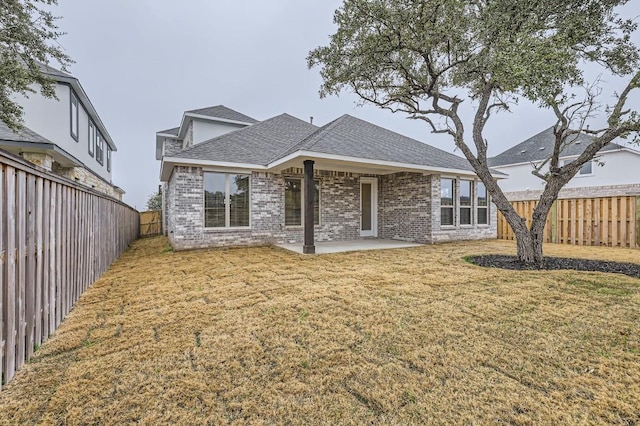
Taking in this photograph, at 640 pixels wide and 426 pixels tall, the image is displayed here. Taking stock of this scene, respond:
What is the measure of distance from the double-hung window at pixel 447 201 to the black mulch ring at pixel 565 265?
3.76 metres

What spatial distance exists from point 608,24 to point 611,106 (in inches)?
62.5

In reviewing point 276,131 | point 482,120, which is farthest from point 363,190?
point 482,120

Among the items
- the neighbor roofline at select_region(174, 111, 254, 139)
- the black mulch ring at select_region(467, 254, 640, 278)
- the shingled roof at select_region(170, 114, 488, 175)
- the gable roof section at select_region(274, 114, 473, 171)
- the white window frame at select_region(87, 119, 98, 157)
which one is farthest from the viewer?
the white window frame at select_region(87, 119, 98, 157)

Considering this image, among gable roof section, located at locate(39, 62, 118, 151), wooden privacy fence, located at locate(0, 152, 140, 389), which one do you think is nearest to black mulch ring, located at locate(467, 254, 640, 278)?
wooden privacy fence, located at locate(0, 152, 140, 389)

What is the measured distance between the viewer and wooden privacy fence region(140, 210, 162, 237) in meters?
17.6

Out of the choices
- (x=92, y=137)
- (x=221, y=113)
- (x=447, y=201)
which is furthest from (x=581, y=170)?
(x=92, y=137)

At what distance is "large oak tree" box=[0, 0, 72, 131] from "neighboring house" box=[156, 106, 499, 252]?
3182mm

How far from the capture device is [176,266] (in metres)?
6.58

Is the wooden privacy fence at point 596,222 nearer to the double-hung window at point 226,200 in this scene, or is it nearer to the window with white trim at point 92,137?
the double-hung window at point 226,200

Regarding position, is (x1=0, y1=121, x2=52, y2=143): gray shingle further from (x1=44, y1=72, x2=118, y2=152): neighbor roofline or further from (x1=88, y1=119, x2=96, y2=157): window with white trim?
(x1=88, y1=119, x2=96, y2=157): window with white trim

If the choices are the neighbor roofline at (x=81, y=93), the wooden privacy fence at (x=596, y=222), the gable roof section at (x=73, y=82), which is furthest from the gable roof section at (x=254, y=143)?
the wooden privacy fence at (x=596, y=222)

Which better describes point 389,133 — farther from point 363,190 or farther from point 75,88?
point 75,88

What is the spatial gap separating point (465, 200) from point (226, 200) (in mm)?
9102

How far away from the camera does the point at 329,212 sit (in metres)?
10.9
